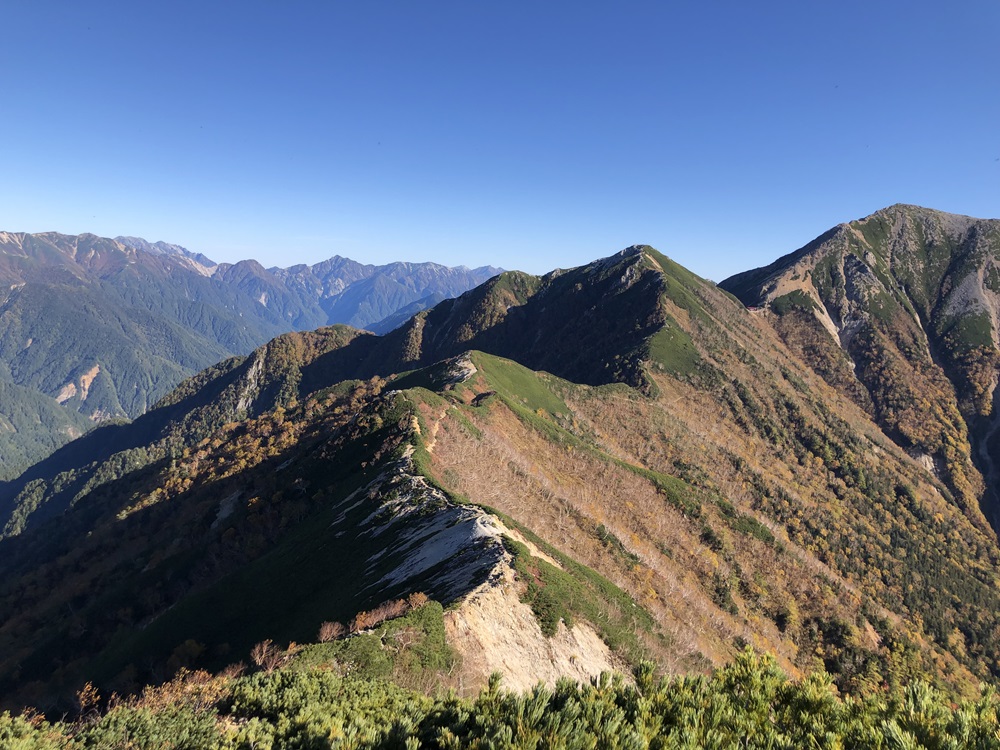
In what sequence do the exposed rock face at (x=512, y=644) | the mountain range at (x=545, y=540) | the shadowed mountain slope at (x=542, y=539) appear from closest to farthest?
the exposed rock face at (x=512, y=644) < the mountain range at (x=545, y=540) < the shadowed mountain slope at (x=542, y=539)

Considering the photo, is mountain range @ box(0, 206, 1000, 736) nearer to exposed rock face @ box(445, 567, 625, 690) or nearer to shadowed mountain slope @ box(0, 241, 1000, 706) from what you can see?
exposed rock face @ box(445, 567, 625, 690)

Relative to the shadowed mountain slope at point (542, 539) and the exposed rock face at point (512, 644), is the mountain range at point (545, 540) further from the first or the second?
the shadowed mountain slope at point (542, 539)

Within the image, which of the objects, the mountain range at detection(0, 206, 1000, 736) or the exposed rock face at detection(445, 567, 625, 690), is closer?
the exposed rock face at detection(445, 567, 625, 690)

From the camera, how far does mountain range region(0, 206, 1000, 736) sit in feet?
111

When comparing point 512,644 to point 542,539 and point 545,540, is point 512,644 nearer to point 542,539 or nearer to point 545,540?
point 542,539

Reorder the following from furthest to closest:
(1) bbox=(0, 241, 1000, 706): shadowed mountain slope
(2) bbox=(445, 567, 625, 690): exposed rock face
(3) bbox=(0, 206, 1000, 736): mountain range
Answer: (1) bbox=(0, 241, 1000, 706): shadowed mountain slope → (3) bbox=(0, 206, 1000, 736): mountain range → (2) bbox=(445, 567, 625, 690): exposed rock face

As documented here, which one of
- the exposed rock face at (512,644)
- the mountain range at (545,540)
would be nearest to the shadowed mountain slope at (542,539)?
the exposed rock face at (512,644)

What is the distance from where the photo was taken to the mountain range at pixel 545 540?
33812 millimetres

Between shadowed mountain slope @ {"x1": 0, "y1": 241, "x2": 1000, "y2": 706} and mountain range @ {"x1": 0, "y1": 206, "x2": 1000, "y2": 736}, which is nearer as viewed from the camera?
mountain range @ {"x1": 0, "y1": 206, "x2": 1000, "y2": 736}

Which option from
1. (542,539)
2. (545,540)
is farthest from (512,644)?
(545,540)

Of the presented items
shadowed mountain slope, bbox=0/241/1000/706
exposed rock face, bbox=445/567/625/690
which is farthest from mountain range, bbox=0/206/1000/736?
shadowed mountain slope, bbox=0/241/1000/706

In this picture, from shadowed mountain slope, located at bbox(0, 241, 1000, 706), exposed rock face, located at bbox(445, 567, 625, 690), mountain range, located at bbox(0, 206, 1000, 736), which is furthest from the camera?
shadowed mountain slope, located at bbox(0, 241, 1000, 706)

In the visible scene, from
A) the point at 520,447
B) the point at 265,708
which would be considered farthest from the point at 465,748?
the point at 520,447

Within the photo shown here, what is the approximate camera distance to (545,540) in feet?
162
